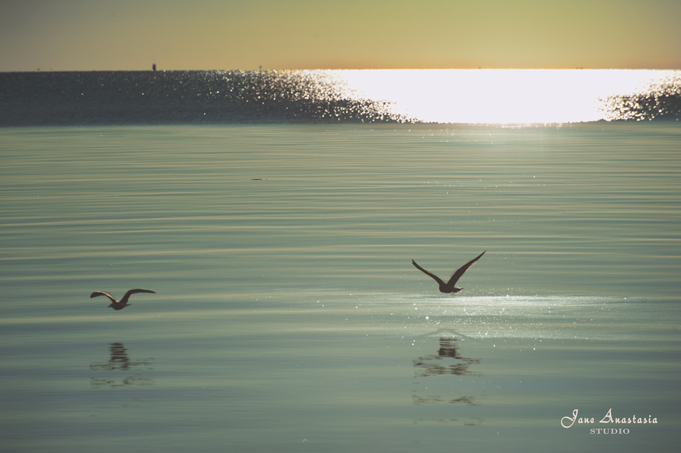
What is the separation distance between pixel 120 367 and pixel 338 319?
11.5 ft

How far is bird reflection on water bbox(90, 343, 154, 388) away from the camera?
1010 centimetres

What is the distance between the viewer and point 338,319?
12906 mm

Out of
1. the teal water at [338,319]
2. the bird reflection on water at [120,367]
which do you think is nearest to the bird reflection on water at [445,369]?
the teal water at [338,319]

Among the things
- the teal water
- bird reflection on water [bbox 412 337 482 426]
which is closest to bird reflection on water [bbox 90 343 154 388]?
the teal water

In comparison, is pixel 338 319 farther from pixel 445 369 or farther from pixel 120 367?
pixel 120 367

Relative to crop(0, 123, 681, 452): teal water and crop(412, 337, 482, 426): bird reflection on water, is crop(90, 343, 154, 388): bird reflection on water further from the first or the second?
crop(412, 337, 482, 426): bird reflection on water

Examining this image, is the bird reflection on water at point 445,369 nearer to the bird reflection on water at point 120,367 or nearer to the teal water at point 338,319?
the teal water at point 338,319

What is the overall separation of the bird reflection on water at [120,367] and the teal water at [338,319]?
0.12 feet

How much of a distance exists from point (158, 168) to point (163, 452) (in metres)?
30.2

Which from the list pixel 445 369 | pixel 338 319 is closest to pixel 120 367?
pixel 338 319

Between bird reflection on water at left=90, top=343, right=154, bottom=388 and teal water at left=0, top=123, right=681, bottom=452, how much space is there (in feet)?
0.12

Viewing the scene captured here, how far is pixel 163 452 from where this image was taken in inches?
327

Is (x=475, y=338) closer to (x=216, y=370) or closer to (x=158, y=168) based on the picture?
(x=216, y=370)

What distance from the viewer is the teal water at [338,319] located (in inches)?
353
